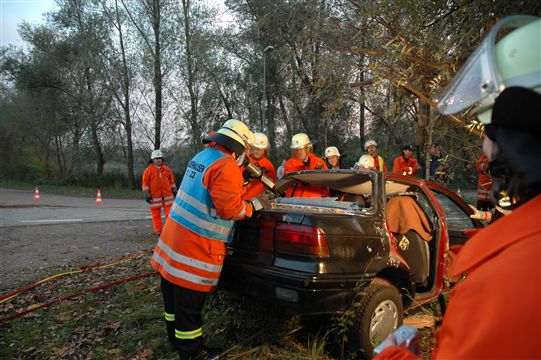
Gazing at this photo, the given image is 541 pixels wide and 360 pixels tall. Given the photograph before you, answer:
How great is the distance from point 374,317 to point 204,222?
1.51 meters

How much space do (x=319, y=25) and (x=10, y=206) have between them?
12194mm

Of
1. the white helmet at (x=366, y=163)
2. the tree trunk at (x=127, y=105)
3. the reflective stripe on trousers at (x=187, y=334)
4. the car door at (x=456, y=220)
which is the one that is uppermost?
the tree trunk at (x=127, y=105)

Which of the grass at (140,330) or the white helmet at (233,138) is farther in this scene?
the grass at (140,330)

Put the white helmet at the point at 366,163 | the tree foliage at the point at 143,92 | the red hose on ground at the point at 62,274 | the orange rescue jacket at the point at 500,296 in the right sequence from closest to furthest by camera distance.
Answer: the orange rescue jacket at the point at 500,296 < the red hose on ground at the point at 62,274 < the white helmet at the point at 366,163 < the tree foliage at the point at 143,92

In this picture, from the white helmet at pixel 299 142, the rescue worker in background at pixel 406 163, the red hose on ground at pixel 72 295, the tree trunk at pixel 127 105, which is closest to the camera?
the red hose on ground at pixel 72 295

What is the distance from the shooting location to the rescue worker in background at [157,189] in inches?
338

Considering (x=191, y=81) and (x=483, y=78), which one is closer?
(x=483, y=78)

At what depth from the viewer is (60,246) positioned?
7527 millimetres

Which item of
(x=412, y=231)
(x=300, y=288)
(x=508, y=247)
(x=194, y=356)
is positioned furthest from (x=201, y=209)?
(x=508, y=247)

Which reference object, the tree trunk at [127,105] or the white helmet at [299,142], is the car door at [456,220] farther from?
the tree trunk at [127,105]

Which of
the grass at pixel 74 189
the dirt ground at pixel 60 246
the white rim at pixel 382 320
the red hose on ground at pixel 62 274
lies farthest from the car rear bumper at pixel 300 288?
the grass at pixel 74 189

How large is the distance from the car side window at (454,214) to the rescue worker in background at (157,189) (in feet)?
19.5

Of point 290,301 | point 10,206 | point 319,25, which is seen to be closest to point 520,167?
point 290,301

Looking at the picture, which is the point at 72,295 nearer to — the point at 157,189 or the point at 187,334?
the point at 187,334
